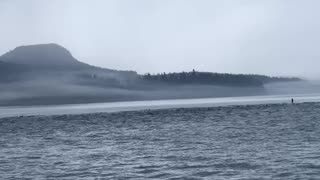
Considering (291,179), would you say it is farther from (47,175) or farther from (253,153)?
(47,175)

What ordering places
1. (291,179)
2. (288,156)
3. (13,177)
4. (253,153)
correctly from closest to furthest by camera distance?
(291,179)
(13,177)
(288,156)
(253,153)

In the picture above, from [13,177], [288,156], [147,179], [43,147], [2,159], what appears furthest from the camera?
[43,147]

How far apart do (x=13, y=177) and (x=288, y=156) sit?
67.2 ft

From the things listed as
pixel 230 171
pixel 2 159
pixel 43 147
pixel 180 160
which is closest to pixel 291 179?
pixel 230 171

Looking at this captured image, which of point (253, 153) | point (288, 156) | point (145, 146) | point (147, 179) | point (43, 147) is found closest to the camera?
point (147, 179)

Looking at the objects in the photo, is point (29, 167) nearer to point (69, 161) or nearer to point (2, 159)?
point (69, 161)

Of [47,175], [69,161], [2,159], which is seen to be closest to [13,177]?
[47,175]

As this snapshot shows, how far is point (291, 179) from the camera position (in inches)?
1123

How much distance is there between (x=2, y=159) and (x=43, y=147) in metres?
11.0

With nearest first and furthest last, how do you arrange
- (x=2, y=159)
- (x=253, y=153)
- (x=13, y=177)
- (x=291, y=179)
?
(x=291, y=179), (x=13, y=177), (x=253, y=153), (x=2, y=159)

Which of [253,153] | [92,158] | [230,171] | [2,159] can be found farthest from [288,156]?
[2,159]

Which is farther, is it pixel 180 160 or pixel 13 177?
pixel 180 160

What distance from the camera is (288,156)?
38.0 m

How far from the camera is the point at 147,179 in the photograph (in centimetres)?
3066
